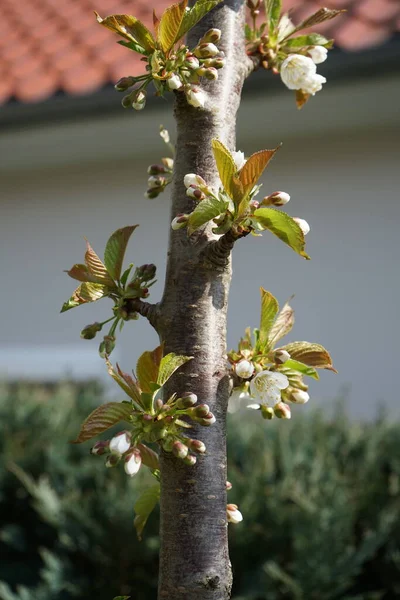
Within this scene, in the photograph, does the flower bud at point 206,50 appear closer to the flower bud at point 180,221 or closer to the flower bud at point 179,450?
the flower bud at point 180,221

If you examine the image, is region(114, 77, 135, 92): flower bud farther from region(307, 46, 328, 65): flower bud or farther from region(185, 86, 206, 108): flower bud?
region(307, 46, 328, 65): flower bud

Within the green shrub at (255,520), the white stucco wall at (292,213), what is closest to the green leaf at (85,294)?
the green shrub at (255,520)

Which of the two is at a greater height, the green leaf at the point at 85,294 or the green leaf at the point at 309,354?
the green leaf at the point at 85,294

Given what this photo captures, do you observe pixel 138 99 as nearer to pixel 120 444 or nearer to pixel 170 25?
pixel 170 25

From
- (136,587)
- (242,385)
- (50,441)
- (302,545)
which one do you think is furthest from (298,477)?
(242,385)

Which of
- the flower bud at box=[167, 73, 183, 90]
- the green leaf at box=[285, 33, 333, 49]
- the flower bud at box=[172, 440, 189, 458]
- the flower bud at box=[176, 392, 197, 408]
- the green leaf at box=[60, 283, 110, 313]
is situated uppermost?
the green leaf at box=[285, 33, 333, 49]

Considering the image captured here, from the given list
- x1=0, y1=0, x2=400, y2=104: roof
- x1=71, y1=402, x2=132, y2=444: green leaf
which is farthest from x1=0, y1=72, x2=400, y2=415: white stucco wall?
x1=71, y1=402, x2=132, y2=444: green leaf

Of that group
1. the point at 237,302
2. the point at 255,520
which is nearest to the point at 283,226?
the point at 255,520
